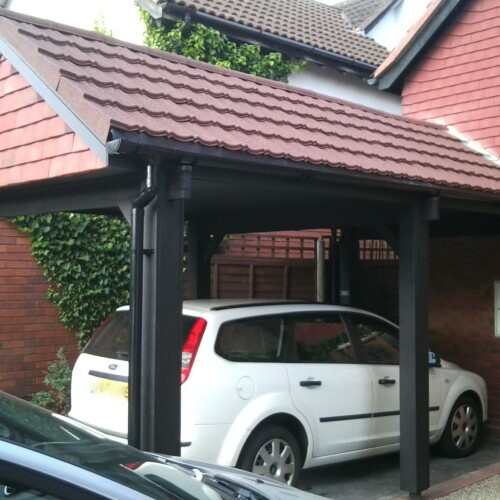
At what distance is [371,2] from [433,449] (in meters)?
14.7

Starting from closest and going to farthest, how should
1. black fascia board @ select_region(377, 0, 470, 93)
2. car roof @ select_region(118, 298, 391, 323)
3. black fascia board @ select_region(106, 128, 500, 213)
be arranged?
black fascia board @ select_region(106, 128, 500, 213)
car roof @ select_region(118, 298, 391, 323)
black fascia board @ select_region(377, 0, 470, 93)

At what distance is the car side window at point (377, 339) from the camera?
703 cm

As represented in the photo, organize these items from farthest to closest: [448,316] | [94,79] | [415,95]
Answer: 1. [415,95]
2. [448,316]
3. [94,79]

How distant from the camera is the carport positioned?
15.6 ft

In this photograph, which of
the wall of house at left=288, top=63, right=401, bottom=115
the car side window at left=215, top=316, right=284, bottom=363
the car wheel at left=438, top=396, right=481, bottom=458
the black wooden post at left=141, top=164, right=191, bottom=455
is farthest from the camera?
the wall of house at left=288, top=63, right=401, bottom=115

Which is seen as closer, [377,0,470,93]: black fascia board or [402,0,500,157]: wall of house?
[402,0,500,157]: wall of house

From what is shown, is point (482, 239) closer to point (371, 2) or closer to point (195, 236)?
point (195, 236)

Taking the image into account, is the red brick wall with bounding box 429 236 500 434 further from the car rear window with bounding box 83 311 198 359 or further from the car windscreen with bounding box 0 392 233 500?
the car windscreen with bounding box 0 392 233 500

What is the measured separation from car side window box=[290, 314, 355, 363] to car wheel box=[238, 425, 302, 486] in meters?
0.69

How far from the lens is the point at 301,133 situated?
6.01 meters

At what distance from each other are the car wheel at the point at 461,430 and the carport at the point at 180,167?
1.49m

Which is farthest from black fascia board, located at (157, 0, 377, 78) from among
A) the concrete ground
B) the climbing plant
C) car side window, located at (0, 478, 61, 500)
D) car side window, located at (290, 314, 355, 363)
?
car side window, located at (0, 478, 61, 500)

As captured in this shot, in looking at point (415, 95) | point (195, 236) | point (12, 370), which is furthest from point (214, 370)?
point (415, 95)

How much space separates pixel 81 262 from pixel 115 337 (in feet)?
11.2
